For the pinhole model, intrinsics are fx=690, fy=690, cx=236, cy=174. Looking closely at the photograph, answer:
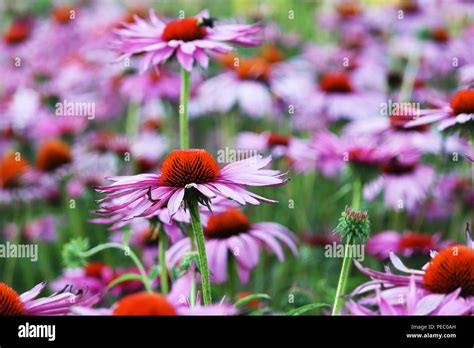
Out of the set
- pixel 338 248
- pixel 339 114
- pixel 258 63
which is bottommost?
pixel 338 248

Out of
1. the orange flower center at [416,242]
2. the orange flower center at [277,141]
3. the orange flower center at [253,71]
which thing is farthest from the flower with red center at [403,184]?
the orange flower center at [253,71]

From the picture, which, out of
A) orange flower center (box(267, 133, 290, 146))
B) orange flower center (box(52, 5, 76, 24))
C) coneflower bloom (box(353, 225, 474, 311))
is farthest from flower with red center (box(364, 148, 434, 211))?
orange flower center (box(52, 5, 76, 24))

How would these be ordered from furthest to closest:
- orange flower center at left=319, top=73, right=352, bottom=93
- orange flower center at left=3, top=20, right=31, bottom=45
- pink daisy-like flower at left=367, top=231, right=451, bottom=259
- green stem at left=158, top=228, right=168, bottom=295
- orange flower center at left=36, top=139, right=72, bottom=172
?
orange flower center at left=3, top=20, right=31, bottom=45 → orange flower center at left=319, top=73, right=352, bottom=93 → orange flower center at left=36, top=139, right=72, bottom=172 → pink daisy-like flower at left=367, top=231, right=451, bottom=259 → green stem at left=158, top=228, right=168, bottom=295

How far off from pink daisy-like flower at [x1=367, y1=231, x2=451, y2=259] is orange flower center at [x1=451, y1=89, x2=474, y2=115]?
282mm

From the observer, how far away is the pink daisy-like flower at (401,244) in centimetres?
127

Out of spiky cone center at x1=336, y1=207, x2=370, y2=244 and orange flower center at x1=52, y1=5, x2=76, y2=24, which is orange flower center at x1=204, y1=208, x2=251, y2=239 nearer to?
spiky cone center at x1=336, y1=207, x2=370, y2=244

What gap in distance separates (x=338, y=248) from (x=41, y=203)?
93 centimetres

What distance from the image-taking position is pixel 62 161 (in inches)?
69.4

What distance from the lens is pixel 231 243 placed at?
106 centimetres

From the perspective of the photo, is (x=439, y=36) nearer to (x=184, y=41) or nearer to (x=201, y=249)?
(x=184, y=41)

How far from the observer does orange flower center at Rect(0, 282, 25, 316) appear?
2.60ft
